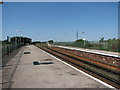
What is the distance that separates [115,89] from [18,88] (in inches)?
151

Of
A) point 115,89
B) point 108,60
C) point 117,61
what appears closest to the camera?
point 115,89

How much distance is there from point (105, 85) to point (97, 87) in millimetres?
490

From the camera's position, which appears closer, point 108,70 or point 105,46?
point 108,70

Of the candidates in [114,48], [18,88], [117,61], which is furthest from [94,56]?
[18,88]

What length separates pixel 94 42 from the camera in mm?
40656

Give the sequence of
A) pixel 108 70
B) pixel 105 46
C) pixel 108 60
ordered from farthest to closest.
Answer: pixel 105 46 < pixel 108 60 < pixel 108 70

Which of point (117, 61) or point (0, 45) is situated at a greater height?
point (0, 45)

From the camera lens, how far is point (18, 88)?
650cm

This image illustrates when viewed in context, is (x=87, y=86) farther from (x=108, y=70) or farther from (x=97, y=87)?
(x=108, y=70)

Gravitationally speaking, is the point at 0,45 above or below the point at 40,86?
above

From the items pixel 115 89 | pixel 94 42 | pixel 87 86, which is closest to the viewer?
pixel 115 89

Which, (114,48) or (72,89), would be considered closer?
(72,89)

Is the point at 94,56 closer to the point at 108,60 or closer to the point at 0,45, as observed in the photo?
the point at 108,60

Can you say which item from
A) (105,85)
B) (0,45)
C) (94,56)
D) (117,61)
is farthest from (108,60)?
(0,45)
